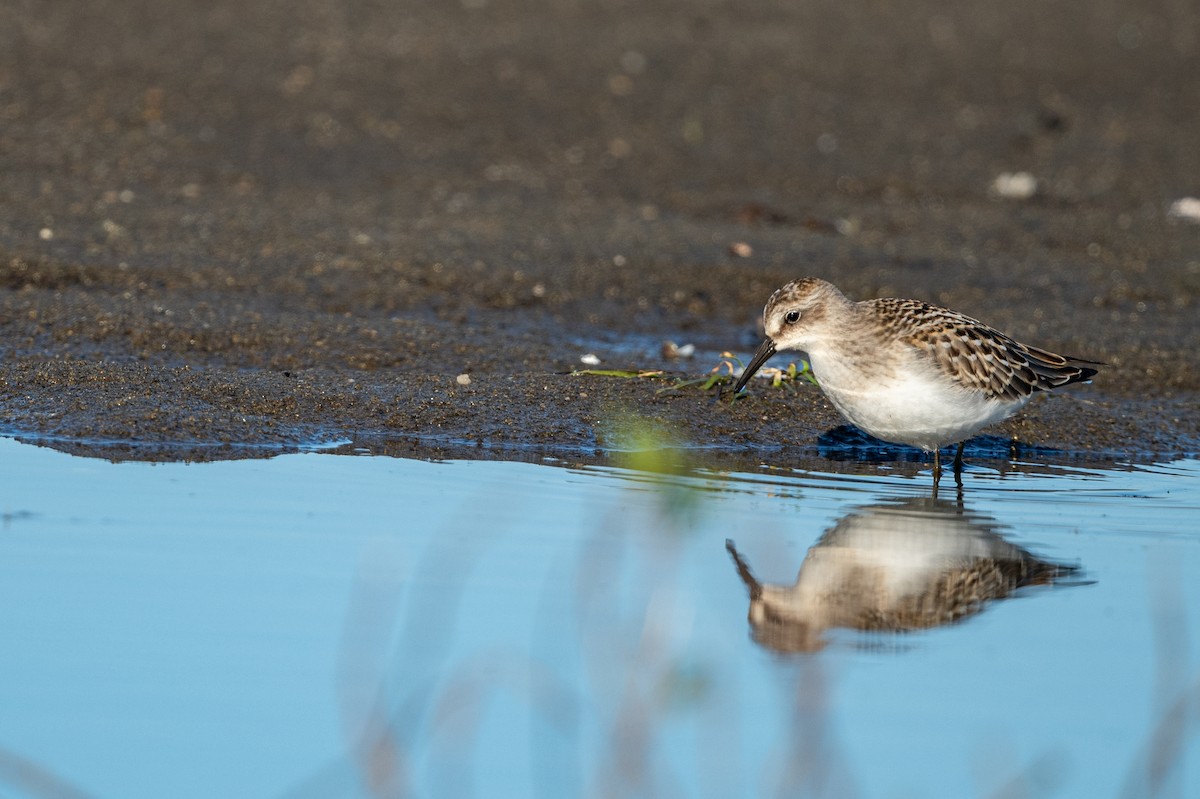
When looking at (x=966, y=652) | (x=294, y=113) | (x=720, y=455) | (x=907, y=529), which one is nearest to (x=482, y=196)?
(x=294, y=113)

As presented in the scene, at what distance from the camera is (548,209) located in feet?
41.7

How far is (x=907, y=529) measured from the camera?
21.2 feet

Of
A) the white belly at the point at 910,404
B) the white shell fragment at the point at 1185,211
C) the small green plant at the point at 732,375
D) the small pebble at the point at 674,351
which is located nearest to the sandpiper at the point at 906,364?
the white belly at the point at 910,404

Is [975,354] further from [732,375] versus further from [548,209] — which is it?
[548,209]

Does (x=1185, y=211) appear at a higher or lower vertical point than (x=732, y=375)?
higher

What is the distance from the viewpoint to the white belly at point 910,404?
728 cm

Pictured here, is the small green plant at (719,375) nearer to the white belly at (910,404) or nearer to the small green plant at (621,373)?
the small green plant at (621,373)

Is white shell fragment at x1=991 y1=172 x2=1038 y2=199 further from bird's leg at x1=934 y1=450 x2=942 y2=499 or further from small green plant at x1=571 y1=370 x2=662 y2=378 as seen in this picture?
bird's leg at x1=934 y1=450 x2=942 y2=499

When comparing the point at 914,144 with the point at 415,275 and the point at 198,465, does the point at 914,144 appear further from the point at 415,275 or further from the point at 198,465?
the point at 198,465

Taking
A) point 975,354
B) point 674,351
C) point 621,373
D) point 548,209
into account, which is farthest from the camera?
point 548,209

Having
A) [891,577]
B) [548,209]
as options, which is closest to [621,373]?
[891,577]

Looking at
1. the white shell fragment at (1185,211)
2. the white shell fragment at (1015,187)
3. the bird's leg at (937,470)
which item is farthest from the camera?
the white shell fragment at (1015,187)

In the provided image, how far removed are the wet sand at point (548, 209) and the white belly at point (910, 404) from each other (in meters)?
0.64

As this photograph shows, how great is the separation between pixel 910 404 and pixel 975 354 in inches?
19.6
